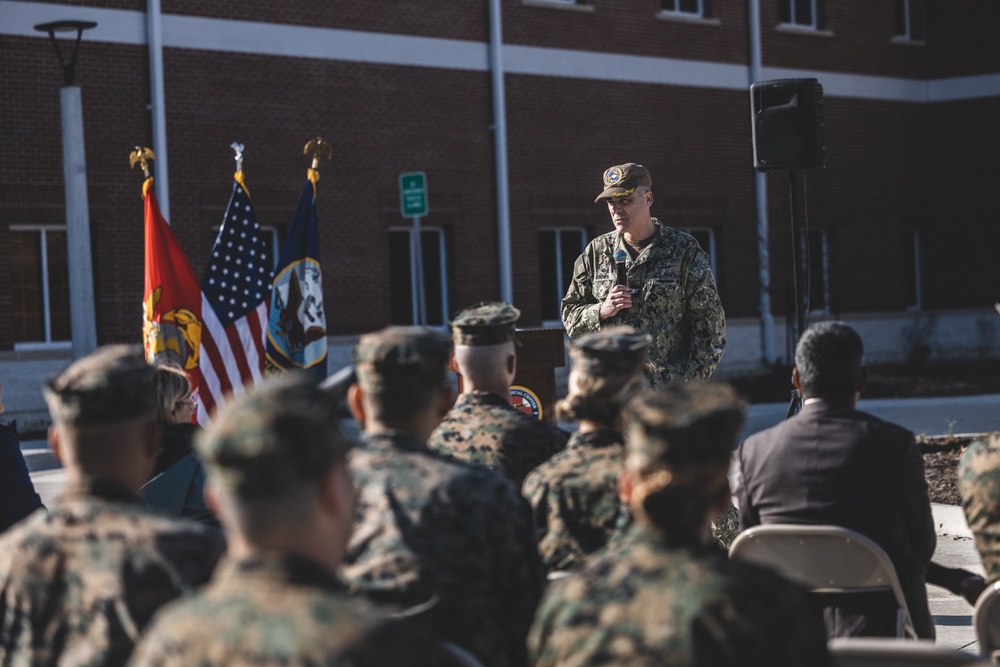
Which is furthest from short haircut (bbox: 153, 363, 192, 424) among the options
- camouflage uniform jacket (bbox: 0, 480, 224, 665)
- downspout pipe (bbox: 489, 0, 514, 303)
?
downspout pipe (bbox: 489, 0, 514, 303)

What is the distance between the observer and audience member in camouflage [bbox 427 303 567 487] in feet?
15.5

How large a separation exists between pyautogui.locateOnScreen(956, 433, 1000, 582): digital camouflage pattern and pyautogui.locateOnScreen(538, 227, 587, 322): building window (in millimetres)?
18648

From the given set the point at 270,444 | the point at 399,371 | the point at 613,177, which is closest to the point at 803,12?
the point at 613,177

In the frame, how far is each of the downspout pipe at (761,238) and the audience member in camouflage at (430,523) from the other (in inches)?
835

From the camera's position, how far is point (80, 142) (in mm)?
14250

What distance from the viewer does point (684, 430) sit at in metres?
2.54

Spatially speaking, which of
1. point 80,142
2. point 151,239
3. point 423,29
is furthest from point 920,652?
point 423,29

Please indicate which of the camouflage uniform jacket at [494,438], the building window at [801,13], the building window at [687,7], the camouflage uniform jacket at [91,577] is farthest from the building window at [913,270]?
the camouflage uniform jacket at [91,577]

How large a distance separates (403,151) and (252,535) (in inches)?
746

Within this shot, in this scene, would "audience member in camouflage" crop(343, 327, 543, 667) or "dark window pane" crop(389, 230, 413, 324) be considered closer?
"audience member in camouflage" crop(343, 327, 543, 667)

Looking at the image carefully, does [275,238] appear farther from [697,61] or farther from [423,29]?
[697,61]

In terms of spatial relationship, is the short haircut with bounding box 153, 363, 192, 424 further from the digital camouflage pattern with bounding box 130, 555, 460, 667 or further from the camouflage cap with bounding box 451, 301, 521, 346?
the digital camouflage pattern with bounding box 130, 555, 460, 667

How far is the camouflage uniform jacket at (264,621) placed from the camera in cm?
210

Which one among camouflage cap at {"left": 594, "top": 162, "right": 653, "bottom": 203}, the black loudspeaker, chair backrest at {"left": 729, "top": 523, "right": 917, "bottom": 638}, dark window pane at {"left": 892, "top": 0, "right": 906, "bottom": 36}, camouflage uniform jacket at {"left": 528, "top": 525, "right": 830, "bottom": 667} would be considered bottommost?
chair backrest at {"left": 729, "top": 523, "right": 917, "bottom": 638}
